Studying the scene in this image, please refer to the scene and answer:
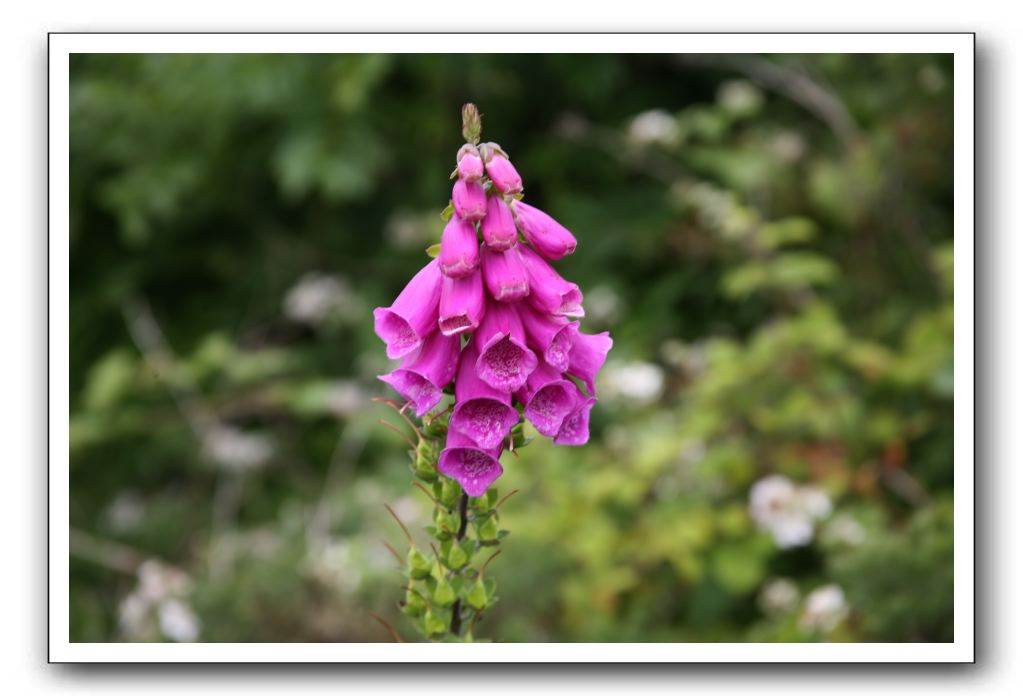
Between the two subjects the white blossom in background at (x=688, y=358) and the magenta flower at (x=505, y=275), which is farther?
the white blossom in background at (x=688, y=358)

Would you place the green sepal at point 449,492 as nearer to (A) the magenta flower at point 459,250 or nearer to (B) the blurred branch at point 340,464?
(A) the magenta flower at point 459,250

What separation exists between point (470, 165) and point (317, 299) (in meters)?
2.61

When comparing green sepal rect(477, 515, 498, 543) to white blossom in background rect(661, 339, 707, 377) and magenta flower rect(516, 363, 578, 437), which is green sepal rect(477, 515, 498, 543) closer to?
magenta flower rect(516, 363, 578, 437)

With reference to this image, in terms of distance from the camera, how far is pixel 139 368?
12.7 ft

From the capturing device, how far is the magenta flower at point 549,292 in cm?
131

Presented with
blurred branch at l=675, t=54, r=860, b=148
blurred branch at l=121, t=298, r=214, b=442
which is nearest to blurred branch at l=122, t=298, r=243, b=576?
blurred branch at l=121, t=298, r=214, b=442

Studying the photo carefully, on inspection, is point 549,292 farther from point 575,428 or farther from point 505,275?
point 575,428

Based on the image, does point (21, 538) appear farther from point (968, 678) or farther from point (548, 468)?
point (968, 678)

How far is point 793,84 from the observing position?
3.42m

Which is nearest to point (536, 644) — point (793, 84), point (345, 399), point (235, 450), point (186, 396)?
point (345, 399)

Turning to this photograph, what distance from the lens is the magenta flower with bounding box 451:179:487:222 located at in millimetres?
1262

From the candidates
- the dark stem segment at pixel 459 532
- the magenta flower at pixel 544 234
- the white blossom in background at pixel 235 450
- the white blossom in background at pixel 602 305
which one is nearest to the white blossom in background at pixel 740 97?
the white blossom in background at pixel 602 305

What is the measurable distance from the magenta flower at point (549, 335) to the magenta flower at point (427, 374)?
0.32 ft
